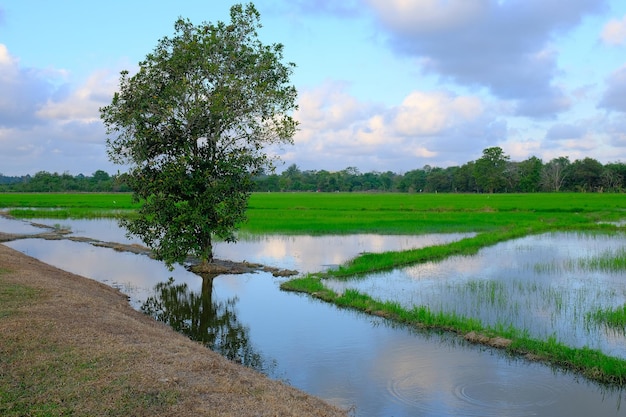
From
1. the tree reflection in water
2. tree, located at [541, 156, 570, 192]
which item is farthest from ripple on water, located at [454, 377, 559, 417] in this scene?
tree, located at [541, 156, 570, 192]

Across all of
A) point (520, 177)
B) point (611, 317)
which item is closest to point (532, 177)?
point (520, 177)

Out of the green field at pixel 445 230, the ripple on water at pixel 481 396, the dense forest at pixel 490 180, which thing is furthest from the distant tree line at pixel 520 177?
the ripple on water at pixel 481 396

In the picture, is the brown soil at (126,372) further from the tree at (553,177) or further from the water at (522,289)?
the tree at (553,177)

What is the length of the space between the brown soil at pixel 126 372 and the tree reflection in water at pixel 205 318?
1.18 m

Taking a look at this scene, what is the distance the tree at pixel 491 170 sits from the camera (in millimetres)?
97625

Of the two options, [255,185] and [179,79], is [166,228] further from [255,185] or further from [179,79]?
[179,79]

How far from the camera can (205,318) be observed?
1184 cm

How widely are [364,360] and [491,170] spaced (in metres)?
97.4

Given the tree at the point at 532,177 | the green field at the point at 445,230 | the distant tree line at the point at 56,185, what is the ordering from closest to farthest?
the green field at the point at 445,230
the tree at the point at 532,177
the distant tree line at the point at 56,185

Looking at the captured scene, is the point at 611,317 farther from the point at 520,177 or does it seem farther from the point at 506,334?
the point at 520,177

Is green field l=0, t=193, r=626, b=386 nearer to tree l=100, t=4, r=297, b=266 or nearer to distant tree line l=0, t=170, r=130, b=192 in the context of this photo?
tree l=100, t=4, r=297, b=266

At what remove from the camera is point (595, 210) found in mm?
41500

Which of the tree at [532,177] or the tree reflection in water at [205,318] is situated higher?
the tree at [532,177]

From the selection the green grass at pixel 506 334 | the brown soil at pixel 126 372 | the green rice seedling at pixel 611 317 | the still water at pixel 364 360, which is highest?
the brown soil at pixel 126 372
